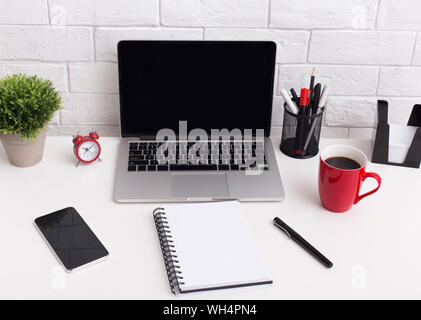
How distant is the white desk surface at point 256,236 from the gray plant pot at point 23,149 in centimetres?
2

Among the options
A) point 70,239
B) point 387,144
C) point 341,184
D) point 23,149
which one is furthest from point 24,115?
point 387,144

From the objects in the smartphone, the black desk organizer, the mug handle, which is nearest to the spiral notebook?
the smartphone

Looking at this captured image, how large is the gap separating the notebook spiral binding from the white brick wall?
447 mm

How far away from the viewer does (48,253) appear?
90cm

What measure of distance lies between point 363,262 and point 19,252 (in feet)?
2.02

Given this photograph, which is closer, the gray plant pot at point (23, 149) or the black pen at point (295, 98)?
the gray plant pot at point (23, 149)

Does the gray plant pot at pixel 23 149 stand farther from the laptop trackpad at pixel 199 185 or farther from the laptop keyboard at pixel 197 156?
the laptop trackpad at pixel 199 185

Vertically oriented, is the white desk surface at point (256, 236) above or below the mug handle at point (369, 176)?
below

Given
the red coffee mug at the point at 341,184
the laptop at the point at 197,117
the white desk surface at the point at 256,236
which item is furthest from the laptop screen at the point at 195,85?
the red coffee mug at the point at 341,184

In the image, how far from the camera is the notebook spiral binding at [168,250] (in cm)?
83

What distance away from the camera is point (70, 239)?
3.02ft

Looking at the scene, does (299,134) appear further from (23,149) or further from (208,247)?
(23,149)

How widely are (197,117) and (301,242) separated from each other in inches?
16.7
